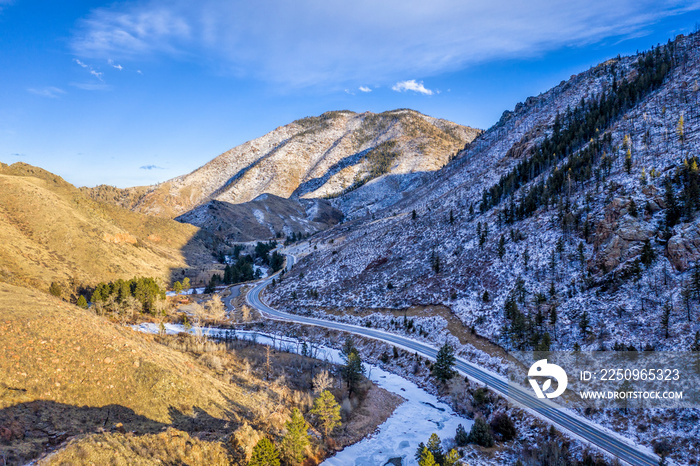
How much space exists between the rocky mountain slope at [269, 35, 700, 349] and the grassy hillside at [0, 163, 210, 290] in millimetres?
40244

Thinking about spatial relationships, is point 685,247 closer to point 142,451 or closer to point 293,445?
point 293,445

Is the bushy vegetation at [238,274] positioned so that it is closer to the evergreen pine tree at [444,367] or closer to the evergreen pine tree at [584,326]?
the evergreen pine tree at [444,367]

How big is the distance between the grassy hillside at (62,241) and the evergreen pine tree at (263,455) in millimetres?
50795

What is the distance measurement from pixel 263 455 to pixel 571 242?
47.9 meters

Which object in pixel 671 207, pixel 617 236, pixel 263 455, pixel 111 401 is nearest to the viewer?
pixel 263 455

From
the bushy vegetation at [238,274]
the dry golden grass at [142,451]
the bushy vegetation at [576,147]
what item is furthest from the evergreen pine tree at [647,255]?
the bushy vegetation at [238,274]

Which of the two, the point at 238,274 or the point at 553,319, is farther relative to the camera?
the point at 238,274

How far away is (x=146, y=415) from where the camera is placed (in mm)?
21219

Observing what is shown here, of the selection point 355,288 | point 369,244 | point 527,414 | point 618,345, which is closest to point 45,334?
point 527,414

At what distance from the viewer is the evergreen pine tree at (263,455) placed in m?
19.6

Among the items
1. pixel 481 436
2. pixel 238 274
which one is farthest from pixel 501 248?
pixel 238 274

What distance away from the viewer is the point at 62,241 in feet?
256

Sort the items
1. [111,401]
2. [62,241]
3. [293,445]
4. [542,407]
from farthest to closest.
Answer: [62,241]
[542,407]
[293,445]
[111,401]

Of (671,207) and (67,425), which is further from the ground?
(671,207)
